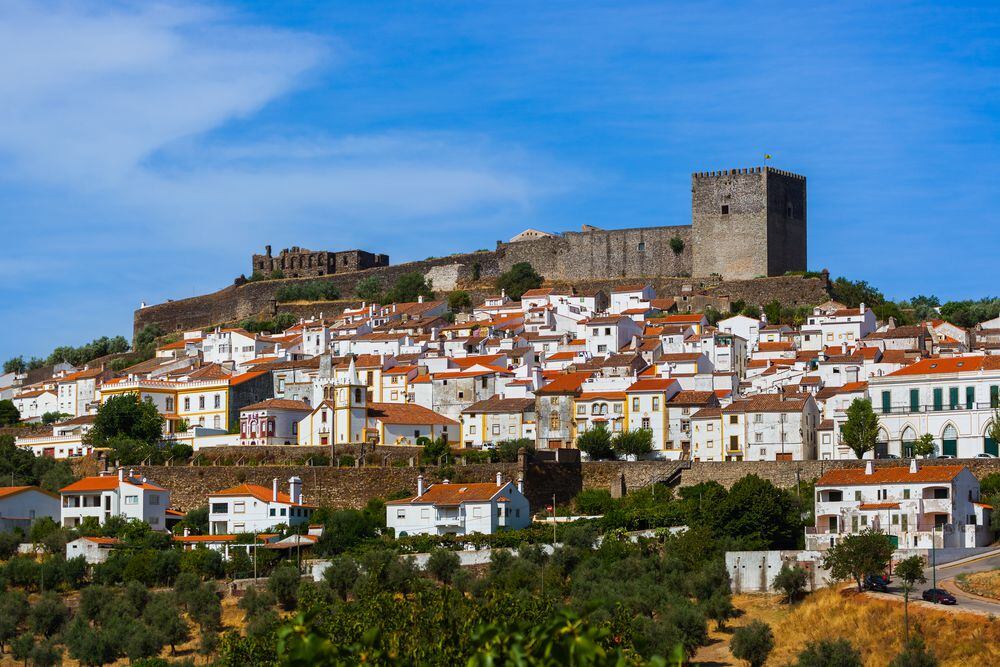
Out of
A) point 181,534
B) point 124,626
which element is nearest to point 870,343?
point 181,534

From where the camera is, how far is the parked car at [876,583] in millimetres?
49031

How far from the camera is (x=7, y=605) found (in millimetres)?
53875

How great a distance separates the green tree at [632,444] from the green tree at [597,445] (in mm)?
249

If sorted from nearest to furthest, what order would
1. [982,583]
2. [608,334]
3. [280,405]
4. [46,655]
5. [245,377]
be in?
[982,583] < [46,655] < [280,405] < [245,377] < [608,334]

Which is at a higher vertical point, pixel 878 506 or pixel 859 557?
pixel 878 506

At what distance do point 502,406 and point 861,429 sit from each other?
16216 mm

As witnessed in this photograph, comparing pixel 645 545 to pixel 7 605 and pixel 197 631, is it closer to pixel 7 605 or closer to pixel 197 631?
pixel 197 631

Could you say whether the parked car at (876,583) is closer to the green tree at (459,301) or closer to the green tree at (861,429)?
the green tree at (861,429)

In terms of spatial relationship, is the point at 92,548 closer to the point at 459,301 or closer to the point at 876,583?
the point at 876,583

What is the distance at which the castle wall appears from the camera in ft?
329

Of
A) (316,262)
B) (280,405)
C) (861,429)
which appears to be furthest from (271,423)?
(316,262)

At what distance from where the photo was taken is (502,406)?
71438 millimetres

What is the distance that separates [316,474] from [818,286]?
1435 inches

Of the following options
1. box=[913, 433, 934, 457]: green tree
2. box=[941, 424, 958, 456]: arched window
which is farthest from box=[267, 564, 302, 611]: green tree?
box=[941, 424, 958, 456]: arched window
